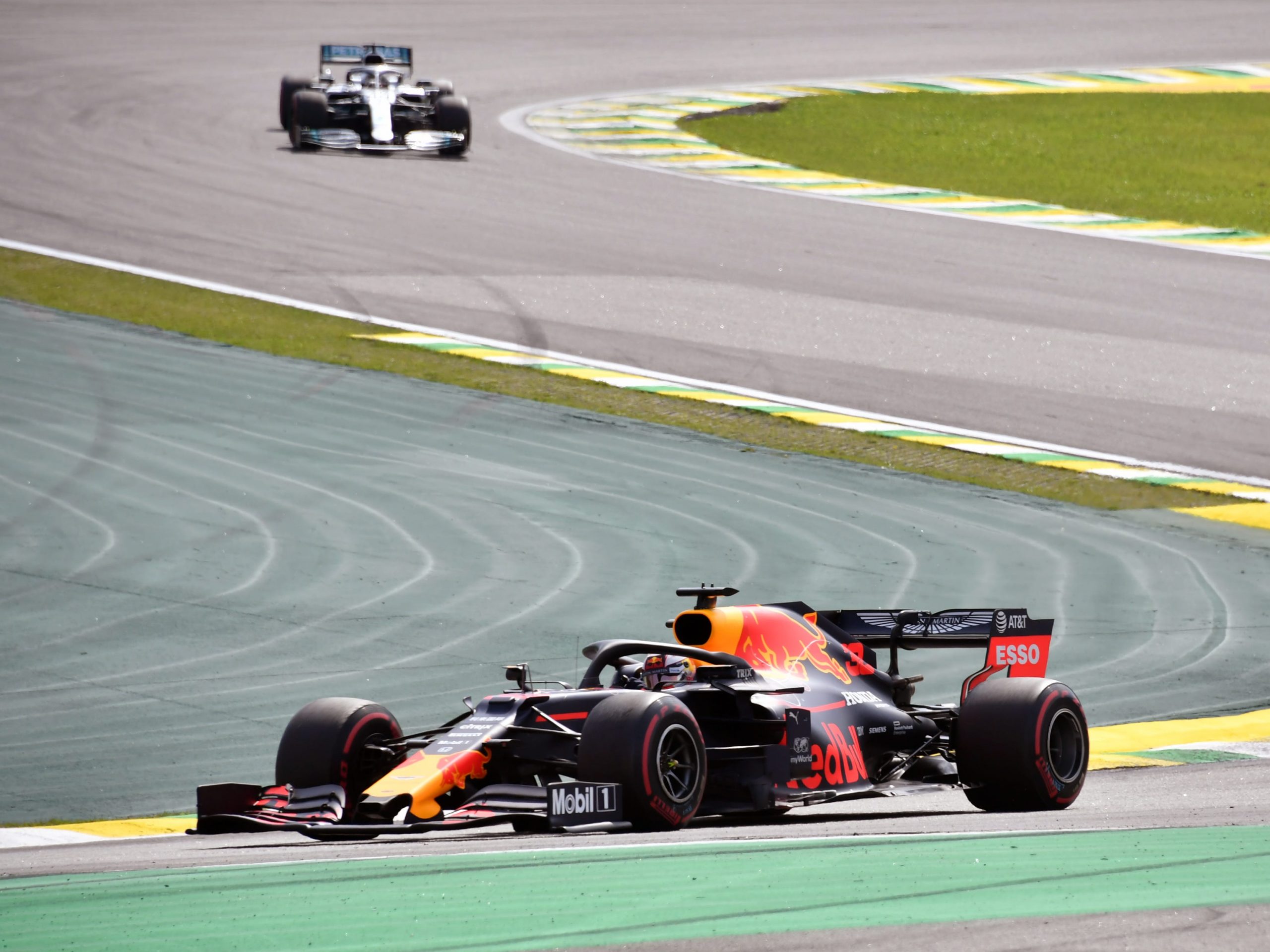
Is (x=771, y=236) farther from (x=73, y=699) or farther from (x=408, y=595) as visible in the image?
(x=73, y=699)

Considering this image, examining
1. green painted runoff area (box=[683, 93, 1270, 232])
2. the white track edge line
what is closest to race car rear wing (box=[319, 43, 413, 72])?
green painted runoff area (box=[683, 93, 1270, 232])

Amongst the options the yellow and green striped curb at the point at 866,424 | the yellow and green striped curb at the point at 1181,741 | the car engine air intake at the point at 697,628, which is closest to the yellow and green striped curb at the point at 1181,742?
the yellow and green striped curb at the point at 1181,741

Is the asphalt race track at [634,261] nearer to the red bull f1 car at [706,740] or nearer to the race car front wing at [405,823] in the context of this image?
the red bull f1 car at [706,740]

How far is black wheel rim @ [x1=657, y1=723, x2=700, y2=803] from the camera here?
748 cm

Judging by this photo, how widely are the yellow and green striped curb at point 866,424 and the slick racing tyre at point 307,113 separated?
907 cm

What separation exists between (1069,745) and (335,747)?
3.27 meters

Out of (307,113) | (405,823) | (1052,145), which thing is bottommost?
(405,823)

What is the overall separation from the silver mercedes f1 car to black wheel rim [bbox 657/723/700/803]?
2304cm

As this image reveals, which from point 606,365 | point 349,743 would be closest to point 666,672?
point 349,743

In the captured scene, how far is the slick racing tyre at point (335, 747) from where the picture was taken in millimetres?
7988

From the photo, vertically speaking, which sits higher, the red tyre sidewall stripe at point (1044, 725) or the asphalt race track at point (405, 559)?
the red tyre sidewall stripe at point (1044, 725)

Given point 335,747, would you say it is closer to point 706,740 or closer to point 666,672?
point 666,672

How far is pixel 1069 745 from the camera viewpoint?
28.2 feet

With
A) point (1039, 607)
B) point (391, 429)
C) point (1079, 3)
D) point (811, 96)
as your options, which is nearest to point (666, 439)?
point (391, 429)
